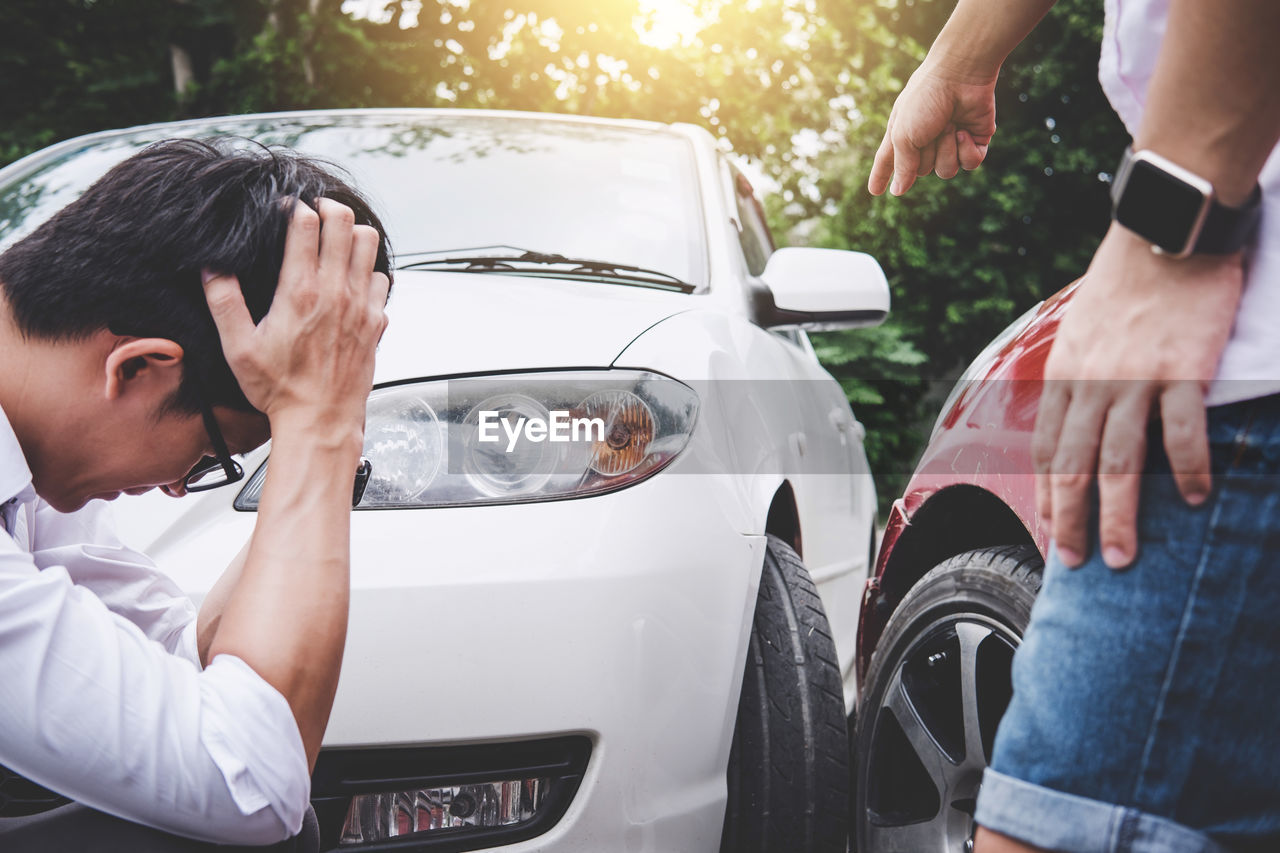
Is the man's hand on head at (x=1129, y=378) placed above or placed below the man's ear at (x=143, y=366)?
above

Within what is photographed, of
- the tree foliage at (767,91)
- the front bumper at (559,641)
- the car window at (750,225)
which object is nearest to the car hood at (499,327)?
the front bumper at (559,641)

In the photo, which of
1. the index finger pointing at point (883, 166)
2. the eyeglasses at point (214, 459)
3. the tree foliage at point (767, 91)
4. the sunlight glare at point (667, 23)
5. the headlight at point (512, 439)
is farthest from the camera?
the sunlight glare at point (667, 23)

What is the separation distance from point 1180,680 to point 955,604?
0.98 metres

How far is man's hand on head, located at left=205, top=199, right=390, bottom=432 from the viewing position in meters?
1.09

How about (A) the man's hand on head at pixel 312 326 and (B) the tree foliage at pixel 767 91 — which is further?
(B) the tree foliage at pixel 767 91

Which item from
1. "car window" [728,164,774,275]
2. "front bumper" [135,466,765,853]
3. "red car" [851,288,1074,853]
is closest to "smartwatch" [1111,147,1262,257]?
"red car" [851,288,1074,853]

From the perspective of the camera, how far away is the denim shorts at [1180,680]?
70 centimetres

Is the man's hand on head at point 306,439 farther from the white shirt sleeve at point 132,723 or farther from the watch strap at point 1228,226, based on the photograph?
the watch strap at point 1228,226

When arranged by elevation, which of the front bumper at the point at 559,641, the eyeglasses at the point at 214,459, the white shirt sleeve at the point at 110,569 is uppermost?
the eyeglasses at the point at 214,459

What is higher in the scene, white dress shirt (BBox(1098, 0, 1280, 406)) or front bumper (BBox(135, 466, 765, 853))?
white dress shirt (BBox(1098, 0, 1280, 406))

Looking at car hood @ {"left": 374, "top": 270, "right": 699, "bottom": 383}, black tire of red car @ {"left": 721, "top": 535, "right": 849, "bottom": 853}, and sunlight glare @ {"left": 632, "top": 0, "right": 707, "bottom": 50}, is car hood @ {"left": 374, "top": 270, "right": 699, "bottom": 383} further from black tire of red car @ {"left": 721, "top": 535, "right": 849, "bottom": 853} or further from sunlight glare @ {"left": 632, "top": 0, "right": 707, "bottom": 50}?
sunlight glare @ {"left": 632, "top": 0, "right": 707, "bottom": 50}

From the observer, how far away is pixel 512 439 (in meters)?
1.73

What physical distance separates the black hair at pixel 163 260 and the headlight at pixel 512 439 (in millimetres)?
559

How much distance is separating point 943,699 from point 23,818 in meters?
1.27
